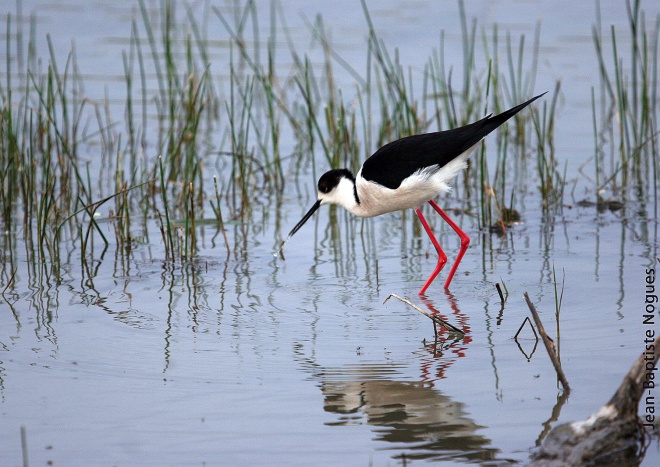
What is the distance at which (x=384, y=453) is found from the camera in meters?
3.15

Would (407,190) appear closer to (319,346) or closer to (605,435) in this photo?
(319,346)

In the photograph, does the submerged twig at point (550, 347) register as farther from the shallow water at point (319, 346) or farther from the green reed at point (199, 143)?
the green reed at point (199, 143)

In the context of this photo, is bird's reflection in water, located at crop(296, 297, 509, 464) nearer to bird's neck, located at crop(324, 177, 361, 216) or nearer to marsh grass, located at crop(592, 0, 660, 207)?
bird's neck, located at crop(324, 177, 361, 216)

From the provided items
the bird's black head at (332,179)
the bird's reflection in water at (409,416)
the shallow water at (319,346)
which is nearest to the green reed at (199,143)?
the shallow water at (319,346)

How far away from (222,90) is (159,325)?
527cm

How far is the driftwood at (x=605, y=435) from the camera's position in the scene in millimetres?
2938

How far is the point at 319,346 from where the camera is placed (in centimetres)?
417

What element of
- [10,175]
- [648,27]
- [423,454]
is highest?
[648,27]

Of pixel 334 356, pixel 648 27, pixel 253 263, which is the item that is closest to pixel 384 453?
pixel 334 356

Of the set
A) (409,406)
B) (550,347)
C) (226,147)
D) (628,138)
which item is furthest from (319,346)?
(226,147)

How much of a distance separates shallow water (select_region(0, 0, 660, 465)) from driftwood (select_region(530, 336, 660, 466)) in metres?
0.11

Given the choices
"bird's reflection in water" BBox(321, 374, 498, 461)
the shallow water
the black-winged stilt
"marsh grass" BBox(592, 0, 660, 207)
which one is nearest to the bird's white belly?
the black-winged stilt

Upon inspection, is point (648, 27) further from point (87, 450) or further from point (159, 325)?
point (87, 450)

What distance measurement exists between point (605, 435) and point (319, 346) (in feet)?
4.94
